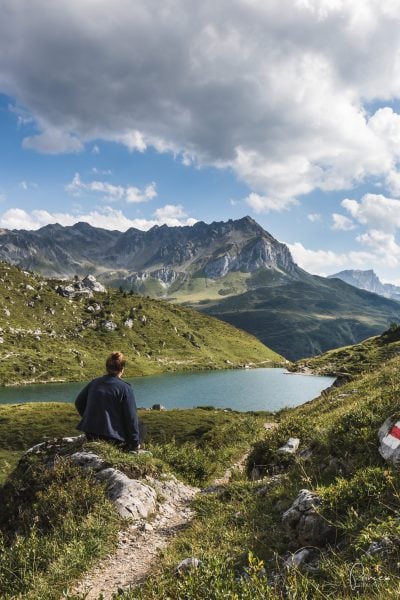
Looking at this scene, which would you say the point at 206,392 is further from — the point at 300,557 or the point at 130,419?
the point at 300,557

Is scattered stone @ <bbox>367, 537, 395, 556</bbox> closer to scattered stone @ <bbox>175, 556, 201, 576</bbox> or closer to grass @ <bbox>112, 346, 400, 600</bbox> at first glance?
grass @ <bbox>112, 346, 400, 600</bbox>

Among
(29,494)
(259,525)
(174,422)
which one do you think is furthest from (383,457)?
(174,422)

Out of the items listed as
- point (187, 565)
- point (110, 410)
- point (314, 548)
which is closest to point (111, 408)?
point (110, 410)

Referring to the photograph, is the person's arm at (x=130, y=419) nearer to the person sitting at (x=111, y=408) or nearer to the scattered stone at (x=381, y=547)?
the person sitting at (x=111, y=408)

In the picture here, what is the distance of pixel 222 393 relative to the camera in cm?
12938

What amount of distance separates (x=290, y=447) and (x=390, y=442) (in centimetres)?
833

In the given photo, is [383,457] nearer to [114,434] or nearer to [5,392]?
[114,434]

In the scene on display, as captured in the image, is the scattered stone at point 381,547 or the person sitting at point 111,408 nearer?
the scattered stone at point 381,547

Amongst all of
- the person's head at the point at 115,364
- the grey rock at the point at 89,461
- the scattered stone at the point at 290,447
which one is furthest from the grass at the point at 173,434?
the person's head at the point at 115,364

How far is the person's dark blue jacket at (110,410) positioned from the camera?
544 inches

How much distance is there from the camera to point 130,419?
1434 cm

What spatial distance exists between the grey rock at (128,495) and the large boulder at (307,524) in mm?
5017

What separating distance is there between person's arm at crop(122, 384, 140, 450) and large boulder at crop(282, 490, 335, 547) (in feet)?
22.8

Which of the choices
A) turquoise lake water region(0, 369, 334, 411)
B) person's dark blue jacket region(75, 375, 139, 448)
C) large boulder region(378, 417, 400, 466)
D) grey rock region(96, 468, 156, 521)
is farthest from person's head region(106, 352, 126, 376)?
turquoise lake water region(0, 369, 334, 411)
